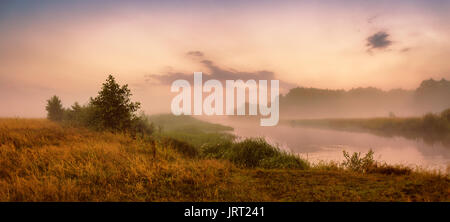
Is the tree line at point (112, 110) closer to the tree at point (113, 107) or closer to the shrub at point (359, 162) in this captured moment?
the tree at point (113, 107)

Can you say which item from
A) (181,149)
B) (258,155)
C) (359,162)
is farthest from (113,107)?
(359,162)

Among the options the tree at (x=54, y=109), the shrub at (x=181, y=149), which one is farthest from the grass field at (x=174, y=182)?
the tree at (x=54, y=109)

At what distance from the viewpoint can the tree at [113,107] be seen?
1758cm

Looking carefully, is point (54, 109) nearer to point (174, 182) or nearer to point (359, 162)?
point (174, 182)

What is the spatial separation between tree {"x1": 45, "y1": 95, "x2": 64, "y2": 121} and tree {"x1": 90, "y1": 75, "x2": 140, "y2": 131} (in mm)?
17876

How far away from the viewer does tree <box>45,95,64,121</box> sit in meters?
30.6

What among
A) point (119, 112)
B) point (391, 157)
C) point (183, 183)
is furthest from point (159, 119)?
point (183, 183)

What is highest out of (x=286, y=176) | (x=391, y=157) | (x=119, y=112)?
(x=119, y=112)

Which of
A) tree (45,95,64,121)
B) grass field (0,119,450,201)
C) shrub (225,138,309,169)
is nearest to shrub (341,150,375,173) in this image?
grass field (0,119,450,201)

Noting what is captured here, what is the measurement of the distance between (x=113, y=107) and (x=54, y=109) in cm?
2037

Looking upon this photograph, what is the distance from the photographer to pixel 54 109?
102 feet
